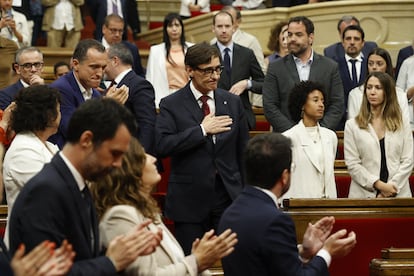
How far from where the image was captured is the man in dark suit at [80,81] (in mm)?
5812

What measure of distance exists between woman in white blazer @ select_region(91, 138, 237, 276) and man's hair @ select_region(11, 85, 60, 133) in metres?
0.79

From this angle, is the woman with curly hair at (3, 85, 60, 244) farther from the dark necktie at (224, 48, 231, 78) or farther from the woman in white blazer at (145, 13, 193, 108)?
the woman in white blazer at (145, 13, 193, 108)

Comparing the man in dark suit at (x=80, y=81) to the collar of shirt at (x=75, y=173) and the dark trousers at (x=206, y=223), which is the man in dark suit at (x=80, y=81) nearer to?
the dark trousers at (x=206, y=223)

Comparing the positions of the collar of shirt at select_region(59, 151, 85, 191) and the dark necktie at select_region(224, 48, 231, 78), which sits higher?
the collar of shirt at select_region(59, 151, 85, 191)

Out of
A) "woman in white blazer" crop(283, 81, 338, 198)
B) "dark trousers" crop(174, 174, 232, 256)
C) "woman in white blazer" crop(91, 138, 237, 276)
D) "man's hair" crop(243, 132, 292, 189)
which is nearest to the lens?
"woman in white blazer" crop(91, 138, 237, 276)

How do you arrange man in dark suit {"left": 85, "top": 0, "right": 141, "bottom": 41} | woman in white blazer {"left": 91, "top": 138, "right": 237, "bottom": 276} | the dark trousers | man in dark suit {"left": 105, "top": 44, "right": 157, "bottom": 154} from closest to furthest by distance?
woman in white blazer {"left": 91, "top": 138, "right": 237, "bottom": 276} → the dark trousers → man in dark suit {"left": 105, "top": 44, "right": 157, "bottom": 154} → man in dark suit {"left": 85, "top": 0, "right": 141, "bottom": 41}

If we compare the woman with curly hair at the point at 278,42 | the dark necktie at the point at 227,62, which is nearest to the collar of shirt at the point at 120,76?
the dark necktie at the point at 227,62

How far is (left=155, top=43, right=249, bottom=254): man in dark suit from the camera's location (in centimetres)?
567

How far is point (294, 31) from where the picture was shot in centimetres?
791

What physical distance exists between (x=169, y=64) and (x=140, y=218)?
5.54 meters

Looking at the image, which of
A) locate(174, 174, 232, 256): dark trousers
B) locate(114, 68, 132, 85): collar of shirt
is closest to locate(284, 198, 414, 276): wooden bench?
locate(174, 174, 232, 256): dark trousers

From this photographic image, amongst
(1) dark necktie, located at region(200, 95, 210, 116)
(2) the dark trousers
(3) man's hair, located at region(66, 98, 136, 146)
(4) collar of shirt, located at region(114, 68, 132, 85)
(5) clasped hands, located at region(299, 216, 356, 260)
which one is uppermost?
(3) man's hair, located at region(66, 98, 136, 146)

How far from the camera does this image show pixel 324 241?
392 cm

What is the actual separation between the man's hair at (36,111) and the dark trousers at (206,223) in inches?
56.2
